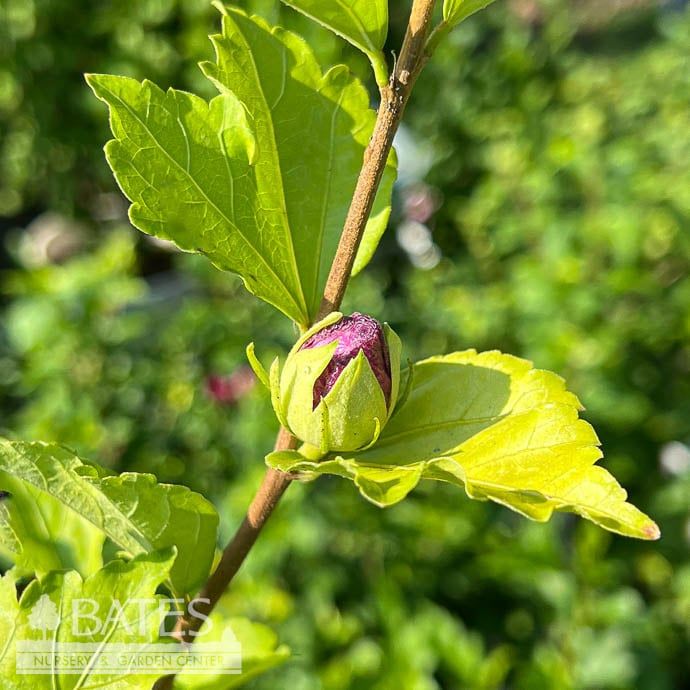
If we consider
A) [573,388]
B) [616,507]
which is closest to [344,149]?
[616,507]

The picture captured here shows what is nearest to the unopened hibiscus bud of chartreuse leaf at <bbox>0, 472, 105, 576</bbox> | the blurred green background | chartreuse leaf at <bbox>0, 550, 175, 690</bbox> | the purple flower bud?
the purple flower bud

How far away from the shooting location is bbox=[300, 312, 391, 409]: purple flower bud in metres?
0.38

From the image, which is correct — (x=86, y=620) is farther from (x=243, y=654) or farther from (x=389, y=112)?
(x=389, y=112)

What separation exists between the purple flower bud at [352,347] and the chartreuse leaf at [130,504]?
0.11m

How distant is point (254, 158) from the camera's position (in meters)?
0.42

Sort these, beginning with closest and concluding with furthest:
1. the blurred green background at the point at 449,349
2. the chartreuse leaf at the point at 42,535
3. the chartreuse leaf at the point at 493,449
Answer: the chartreuse leaf at the point at 493,449
the chartreuse leaf at the point at 42,535
the blurred green background at the point at 449,349

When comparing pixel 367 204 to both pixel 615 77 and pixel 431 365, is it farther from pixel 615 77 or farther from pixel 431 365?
pixel 615 77

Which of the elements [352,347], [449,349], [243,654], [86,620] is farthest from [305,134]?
[449,349]

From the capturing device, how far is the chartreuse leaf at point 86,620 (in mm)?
414

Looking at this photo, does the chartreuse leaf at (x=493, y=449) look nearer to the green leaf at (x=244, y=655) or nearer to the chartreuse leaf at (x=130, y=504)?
the chartreuse leaf at (x=130, y=504)

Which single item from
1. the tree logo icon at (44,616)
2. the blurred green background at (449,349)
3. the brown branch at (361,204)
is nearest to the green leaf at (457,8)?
the brown branch at (361,204)

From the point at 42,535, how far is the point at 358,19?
40cm

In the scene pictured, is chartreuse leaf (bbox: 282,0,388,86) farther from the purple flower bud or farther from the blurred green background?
the blurred green background

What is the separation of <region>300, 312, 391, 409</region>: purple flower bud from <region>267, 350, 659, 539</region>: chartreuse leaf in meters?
0.04
